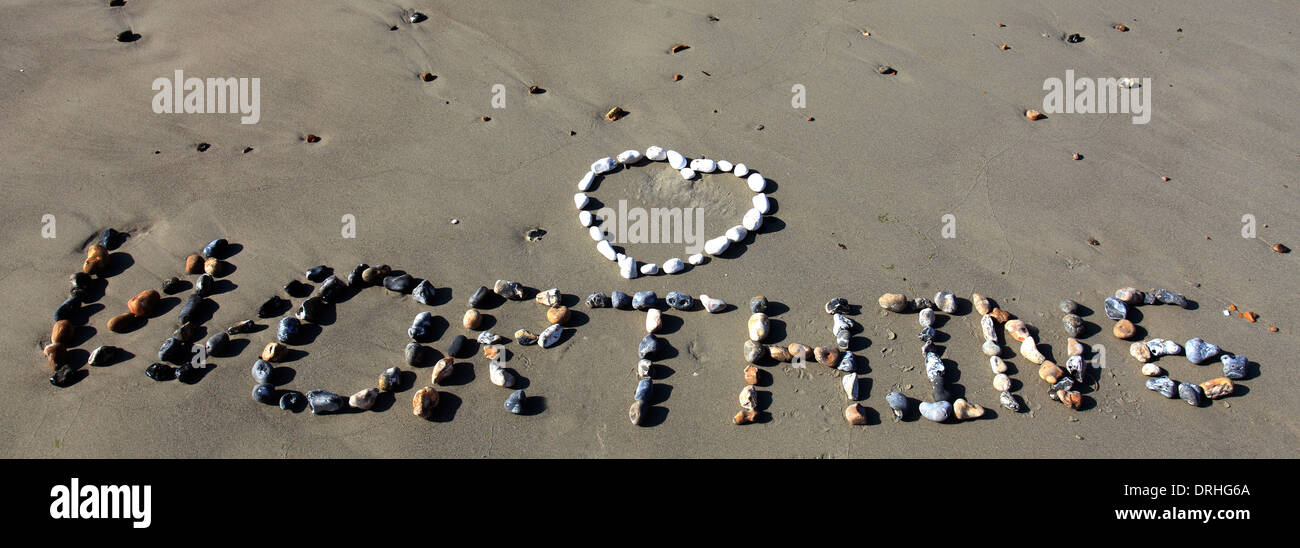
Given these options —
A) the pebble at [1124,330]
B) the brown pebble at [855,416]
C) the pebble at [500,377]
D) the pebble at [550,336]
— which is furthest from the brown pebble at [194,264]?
the pebble at [1124,330]

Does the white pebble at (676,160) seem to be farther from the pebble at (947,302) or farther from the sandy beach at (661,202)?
the pebble at (947,302)

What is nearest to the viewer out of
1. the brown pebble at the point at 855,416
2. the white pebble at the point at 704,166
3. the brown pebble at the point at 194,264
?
the brown pebble at the point at 855,416

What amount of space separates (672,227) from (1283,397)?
13.1ft

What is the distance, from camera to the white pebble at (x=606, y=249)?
17.2 feet

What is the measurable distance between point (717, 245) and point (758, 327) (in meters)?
0.83

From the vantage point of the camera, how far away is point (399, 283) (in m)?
4.95

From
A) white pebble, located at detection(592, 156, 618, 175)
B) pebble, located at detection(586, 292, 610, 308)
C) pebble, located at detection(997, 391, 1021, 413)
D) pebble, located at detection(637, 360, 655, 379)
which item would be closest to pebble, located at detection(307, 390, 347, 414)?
pebble, located at detection(586, 292, 610, 308)

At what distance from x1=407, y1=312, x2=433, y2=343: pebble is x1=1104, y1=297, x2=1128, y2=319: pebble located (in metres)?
4.52

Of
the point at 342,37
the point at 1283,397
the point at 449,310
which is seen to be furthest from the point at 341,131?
the point at 1283,397

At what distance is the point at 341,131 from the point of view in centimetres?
612

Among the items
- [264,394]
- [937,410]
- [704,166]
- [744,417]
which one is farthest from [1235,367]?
[264,394]

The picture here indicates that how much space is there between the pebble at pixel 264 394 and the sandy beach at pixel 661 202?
0.05 meters

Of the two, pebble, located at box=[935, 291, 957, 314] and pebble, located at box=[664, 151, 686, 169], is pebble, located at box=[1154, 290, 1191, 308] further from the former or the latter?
pebble, located at box=[664, 151, 686, 169]
